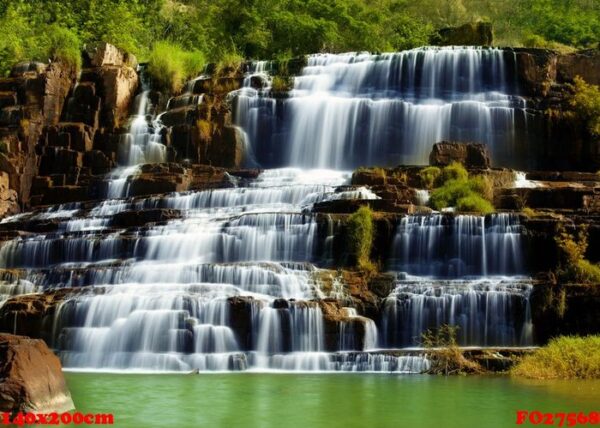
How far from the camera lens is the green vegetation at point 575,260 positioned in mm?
23938

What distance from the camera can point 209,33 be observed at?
5259cm

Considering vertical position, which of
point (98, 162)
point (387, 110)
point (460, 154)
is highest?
point (387, 110)

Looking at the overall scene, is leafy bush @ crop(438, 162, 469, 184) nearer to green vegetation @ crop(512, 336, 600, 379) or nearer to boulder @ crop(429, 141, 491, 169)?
boulder @ crop(429, 141, 491, 169)

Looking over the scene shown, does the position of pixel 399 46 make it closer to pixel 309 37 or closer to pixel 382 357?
pixel 309 37

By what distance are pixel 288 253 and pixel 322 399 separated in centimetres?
1140

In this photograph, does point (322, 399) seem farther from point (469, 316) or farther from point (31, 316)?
point (31, 316)

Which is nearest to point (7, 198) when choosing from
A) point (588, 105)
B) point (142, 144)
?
point (142, 144)

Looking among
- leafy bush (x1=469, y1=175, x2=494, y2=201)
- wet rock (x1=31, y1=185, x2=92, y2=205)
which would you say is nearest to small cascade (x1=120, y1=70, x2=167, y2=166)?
wet rock (x1=31, y1=185, x2=92, y2=205)

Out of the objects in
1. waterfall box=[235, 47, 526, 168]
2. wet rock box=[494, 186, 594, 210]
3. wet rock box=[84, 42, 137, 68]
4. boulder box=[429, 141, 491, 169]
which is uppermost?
wet rock box=[84, 42, 137, 68]

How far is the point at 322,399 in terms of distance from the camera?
1531 centimetres

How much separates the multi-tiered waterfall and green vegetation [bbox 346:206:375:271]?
89 centimetres

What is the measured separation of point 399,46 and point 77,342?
3419 cm

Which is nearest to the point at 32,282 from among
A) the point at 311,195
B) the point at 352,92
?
the point at 311,195

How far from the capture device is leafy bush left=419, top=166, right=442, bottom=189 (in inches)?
1247
